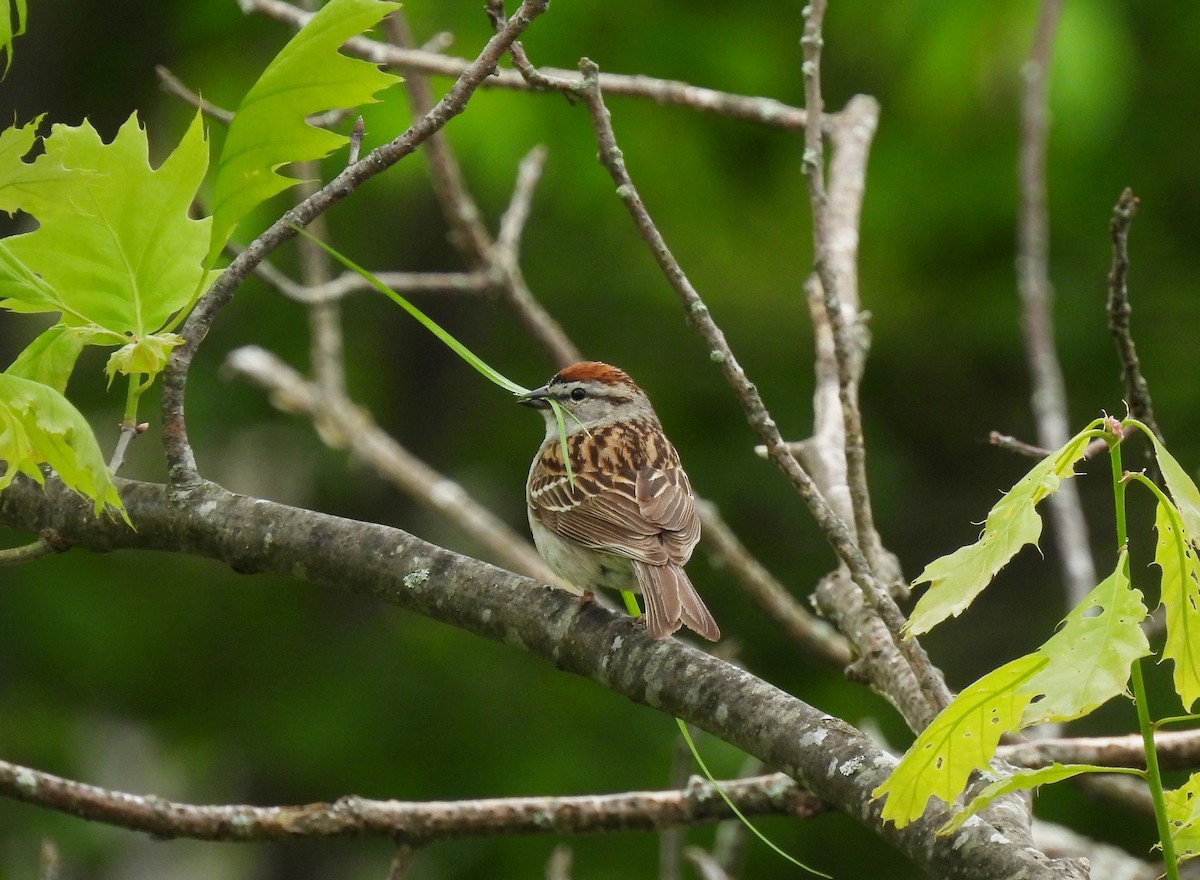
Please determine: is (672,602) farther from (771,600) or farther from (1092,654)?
(1092,654)

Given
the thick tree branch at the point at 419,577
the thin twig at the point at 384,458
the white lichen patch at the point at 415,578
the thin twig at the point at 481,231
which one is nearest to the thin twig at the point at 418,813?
the thick tree branch at the point at 419,577

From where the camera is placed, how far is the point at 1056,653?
1.60m

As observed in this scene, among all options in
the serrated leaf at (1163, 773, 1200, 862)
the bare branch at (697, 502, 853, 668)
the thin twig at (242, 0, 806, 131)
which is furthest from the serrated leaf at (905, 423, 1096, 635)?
the thin twig at (242, 0, 806, 131)

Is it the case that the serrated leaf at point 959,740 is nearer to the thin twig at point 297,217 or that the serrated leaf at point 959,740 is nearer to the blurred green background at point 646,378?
the thin twig at point 297,217

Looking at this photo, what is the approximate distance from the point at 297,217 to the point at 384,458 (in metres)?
2.84

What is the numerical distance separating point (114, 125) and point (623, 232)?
126 inches

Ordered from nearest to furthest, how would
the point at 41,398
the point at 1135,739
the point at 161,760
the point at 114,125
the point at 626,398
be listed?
the point at 41,398
the point at 1135,739
the point at 626,398
the point at 114,125
the point at 161,760

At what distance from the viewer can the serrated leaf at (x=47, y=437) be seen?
2.01m

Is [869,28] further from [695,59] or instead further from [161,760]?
[161,760]

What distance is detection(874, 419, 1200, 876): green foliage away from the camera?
5.21 ft

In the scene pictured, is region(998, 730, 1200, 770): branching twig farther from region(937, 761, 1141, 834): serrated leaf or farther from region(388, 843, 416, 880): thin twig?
region(937, 761, 1141, 834): serrated leaf

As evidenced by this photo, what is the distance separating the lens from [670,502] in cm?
434

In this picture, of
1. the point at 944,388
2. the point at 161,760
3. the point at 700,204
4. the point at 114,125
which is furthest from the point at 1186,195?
the point at 161,760

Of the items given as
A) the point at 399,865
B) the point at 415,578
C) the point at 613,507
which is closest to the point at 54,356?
the point at 415,578
